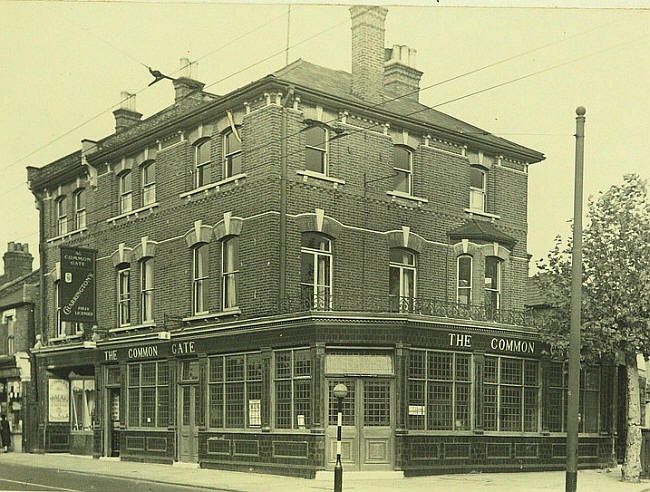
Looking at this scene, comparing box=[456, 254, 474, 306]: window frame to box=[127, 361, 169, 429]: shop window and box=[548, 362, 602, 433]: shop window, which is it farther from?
box=[127, 361, 169, 429]: shop window

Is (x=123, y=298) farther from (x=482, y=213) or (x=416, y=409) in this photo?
(x=482, y=213)

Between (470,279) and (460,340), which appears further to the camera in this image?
(470,279)

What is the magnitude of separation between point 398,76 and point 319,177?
411cm

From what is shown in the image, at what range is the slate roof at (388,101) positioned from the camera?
21.7 metres

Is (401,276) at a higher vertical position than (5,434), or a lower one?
higher

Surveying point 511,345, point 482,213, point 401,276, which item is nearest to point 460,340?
point 511,345

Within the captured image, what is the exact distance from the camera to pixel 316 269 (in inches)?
878

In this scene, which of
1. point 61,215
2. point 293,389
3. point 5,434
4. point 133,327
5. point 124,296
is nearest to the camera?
point 293,389

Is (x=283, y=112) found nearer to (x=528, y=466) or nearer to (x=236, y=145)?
(x=236, y=145)

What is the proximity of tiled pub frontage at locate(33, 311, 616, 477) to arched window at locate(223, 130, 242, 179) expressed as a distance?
154 inches

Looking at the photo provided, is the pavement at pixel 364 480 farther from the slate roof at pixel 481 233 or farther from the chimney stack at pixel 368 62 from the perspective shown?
the chimney stack at pixel 368 62

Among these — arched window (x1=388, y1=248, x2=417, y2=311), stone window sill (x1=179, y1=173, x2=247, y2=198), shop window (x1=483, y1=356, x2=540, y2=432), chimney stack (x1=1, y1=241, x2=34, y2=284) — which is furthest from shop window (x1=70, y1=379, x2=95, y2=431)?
shop window (x1=483, y1=356, x2=540, y2=432)

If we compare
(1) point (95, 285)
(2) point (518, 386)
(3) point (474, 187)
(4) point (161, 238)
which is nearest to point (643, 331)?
(2) point (518, 386)

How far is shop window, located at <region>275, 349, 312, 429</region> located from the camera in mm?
20266
